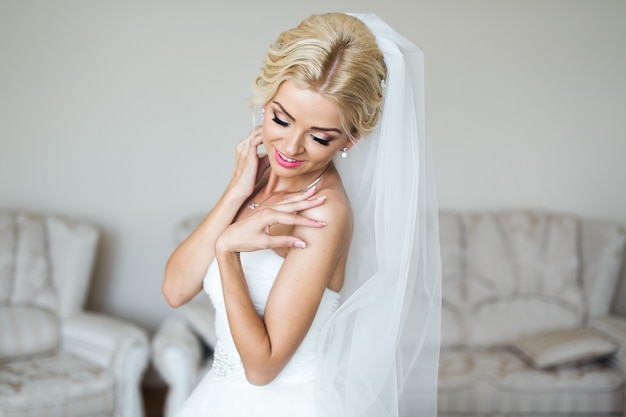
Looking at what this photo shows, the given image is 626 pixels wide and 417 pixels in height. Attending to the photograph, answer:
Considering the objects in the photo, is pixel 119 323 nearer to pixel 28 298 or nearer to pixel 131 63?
pixel 28 298

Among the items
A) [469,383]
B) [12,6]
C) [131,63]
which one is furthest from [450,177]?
[12,6]

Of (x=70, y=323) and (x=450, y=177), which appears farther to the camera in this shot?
(x=450, y=177)

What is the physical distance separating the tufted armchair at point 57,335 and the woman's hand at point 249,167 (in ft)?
6.65

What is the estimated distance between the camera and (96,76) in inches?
170

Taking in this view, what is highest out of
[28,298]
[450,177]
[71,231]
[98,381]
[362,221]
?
[362,221]

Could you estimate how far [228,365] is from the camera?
5.58 feet

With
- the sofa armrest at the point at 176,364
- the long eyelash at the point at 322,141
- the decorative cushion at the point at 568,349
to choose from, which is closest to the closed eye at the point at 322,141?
the long eyelash at the point at 322,141

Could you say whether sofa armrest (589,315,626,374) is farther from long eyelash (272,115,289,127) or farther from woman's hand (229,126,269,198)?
long eyelash (272,115,289,127)

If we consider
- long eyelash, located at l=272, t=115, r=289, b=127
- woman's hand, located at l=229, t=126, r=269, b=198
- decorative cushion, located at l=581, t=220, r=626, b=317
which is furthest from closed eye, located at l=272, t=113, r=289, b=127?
decorative cushion, located at l=581, t=220, r=626, b=317

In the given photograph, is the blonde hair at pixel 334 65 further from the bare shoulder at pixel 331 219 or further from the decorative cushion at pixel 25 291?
the decorative cushion at pixel 25 291

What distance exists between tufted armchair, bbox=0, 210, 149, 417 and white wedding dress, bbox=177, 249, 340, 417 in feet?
6.06

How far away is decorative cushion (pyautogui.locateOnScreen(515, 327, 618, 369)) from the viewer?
145 inches

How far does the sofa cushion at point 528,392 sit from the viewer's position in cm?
358

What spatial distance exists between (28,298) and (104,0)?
1.77 m
